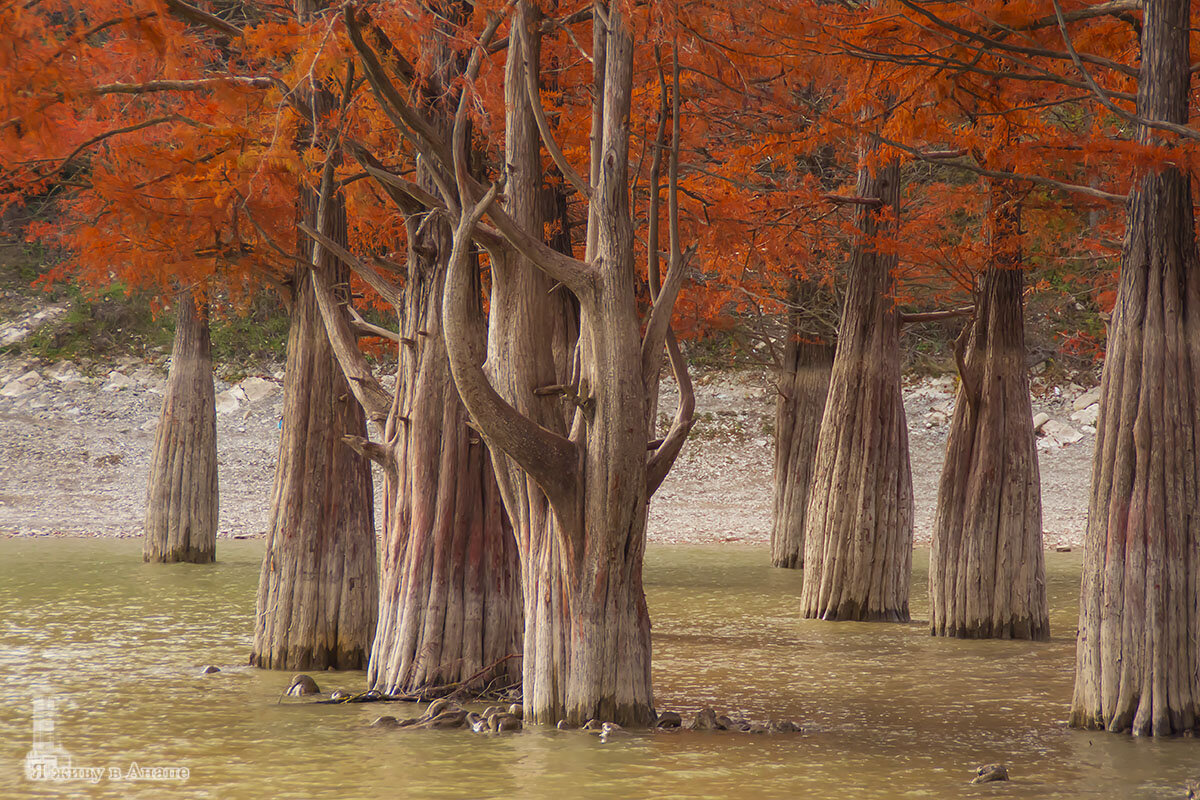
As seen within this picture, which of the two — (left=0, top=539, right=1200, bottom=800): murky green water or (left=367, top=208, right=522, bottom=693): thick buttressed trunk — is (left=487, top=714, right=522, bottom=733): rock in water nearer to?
(left=0, top=539, right=1200, bottom=800): murky green water

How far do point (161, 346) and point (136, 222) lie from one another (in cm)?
2514

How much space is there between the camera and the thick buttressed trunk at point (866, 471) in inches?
540

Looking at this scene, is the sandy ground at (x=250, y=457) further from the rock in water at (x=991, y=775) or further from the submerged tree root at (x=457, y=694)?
the rock in water at (x=991, y=775)

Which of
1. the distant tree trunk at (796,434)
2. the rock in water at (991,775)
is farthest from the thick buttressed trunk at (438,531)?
the distant tree trunk at (796,434)

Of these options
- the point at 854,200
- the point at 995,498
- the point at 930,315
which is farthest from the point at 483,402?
the point at 930,315

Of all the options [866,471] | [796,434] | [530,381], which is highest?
[796,434]

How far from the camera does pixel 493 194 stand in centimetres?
721

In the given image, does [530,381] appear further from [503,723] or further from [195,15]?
[195,15]

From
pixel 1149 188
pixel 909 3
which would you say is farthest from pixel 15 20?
pixel 1149 188

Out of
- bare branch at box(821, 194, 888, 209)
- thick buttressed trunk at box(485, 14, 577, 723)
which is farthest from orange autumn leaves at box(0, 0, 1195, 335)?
thick buttressed trunk at box(485, 14, 577, 723)

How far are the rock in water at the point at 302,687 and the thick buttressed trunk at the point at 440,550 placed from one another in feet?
1.39

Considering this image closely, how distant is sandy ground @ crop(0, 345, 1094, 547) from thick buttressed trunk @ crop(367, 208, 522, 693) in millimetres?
15505

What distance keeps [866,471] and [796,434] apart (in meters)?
4.89

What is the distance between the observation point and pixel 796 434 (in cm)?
1858
